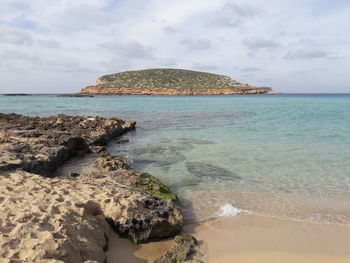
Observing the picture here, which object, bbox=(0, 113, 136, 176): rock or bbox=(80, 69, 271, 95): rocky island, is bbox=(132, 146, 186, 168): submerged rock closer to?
bbox=(0, 113, 136, 176): rock

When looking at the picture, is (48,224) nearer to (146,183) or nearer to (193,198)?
(146,183)

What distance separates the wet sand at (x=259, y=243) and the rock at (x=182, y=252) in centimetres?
20

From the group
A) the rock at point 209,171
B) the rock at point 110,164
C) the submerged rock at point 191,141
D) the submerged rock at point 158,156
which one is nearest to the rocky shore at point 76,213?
the rock at point 110,164

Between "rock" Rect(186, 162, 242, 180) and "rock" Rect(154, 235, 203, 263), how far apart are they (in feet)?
14.1

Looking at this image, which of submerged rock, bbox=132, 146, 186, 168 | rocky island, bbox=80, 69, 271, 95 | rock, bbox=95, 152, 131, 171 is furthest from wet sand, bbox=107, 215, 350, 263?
rocky island, bbox=80, 69, 271, 95

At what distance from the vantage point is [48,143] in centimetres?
1105

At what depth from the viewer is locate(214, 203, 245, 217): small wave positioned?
6.59 meters

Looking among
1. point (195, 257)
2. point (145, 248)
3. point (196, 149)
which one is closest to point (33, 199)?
point (145, 248)

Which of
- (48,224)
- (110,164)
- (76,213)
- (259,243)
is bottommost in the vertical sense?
(259,243)

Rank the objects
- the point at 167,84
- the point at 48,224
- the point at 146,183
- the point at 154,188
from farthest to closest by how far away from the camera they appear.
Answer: the point at 167,84 → the point at 146,183 → the point at 154,188 → the point at 48,224

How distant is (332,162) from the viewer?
424 inches

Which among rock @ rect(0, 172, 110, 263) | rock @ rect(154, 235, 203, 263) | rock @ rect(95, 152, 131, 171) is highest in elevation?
rock @ rect(0, 172, 110, 263)

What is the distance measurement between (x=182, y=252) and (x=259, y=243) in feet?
5.31

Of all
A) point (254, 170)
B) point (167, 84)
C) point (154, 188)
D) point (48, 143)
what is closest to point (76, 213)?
point (154, 188)
